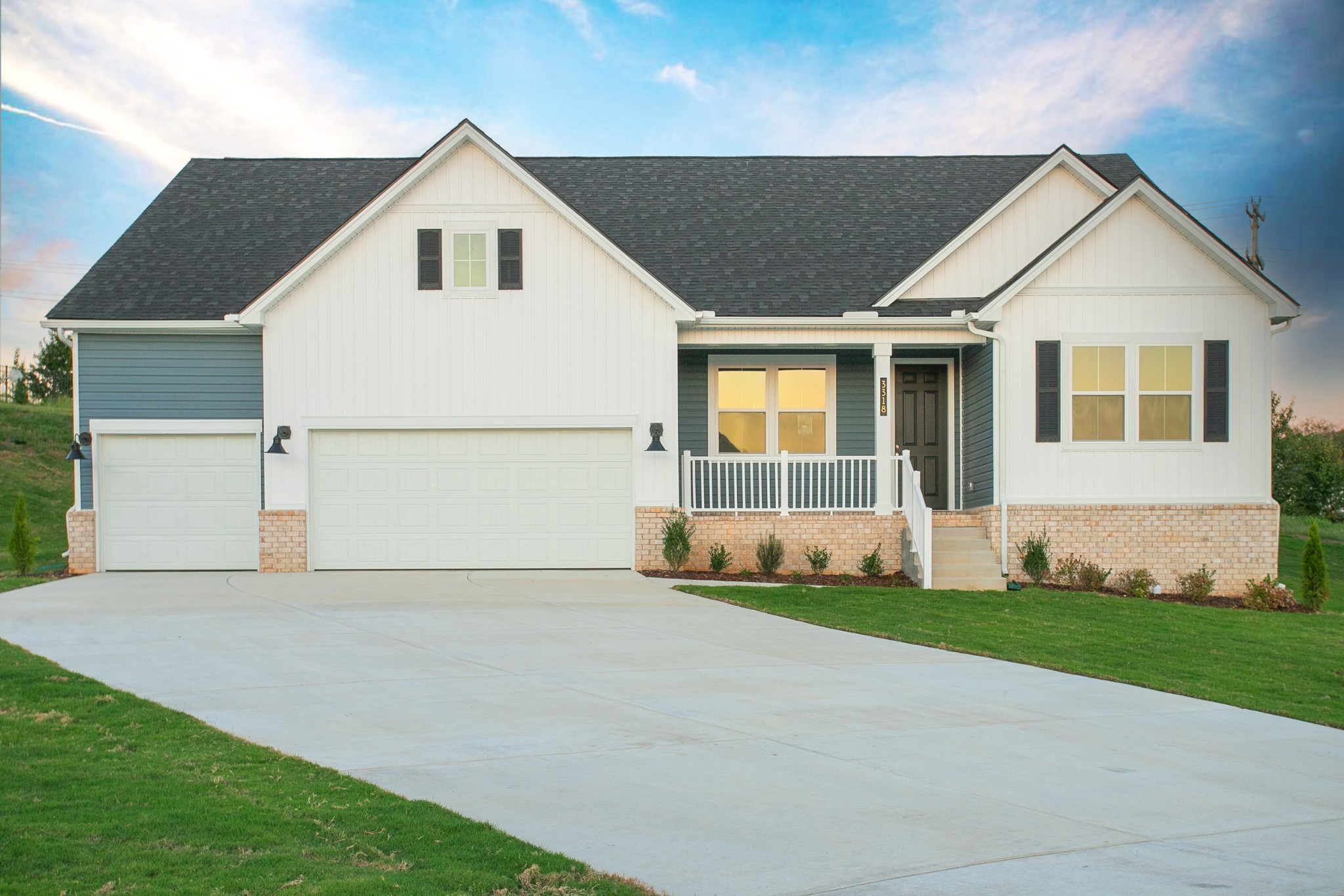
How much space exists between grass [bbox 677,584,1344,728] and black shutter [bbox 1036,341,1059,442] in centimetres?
247

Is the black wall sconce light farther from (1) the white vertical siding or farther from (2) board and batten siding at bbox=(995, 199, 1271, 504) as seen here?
(2) board and batten siding at bbox=(995, 199, 1271, 504)

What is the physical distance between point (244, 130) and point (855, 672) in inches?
1242

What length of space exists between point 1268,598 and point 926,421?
6016 millimetres

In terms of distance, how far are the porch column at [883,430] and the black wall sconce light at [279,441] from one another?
892 cm

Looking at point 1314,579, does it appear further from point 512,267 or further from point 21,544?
point 21,544

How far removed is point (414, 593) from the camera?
15953 mm

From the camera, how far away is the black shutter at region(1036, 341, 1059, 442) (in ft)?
60.2

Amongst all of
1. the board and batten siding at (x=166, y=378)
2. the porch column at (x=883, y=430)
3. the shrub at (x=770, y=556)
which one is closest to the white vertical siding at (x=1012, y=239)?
the porch column at (x=883, y=430)

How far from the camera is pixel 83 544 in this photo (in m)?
18.7

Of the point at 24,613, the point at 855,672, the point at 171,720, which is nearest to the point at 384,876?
the point at 171,720

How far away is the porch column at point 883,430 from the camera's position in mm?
18703

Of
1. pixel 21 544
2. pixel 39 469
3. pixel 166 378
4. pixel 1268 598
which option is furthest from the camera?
pixel 39 469

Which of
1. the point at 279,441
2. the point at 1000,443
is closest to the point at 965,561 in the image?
the point at 1000,443

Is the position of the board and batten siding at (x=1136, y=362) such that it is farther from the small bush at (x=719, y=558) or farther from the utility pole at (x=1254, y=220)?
the utility pole at (x=1254, y=220)
